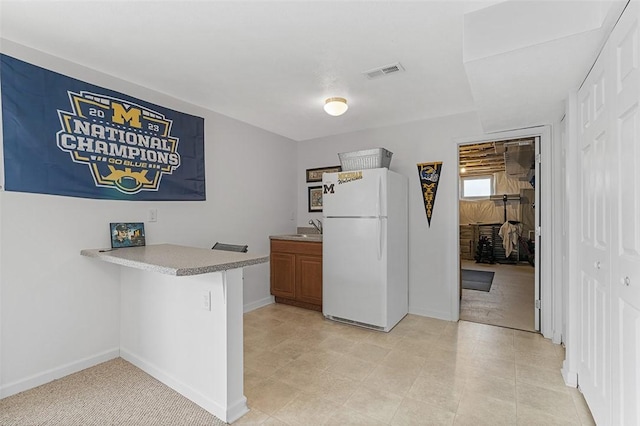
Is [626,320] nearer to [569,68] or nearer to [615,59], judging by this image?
[615,59]

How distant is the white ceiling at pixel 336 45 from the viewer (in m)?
1.61

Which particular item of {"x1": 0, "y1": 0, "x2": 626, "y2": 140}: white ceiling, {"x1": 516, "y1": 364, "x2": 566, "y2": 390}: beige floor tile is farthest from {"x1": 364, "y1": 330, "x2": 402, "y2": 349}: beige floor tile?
{"x1": 0, "y1": 0, "x2": 626, "y2": 140}: white ceiling

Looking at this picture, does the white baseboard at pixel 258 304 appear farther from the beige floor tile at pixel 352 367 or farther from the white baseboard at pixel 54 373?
the beige floor tile at pixel 352 367

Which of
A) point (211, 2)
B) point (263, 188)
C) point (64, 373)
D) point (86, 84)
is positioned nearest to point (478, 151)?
point (263, 188)

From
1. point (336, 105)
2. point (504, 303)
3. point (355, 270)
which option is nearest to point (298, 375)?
point (355, 270)

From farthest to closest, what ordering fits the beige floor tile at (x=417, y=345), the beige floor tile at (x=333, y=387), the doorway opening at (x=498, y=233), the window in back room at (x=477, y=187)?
the window in back room at (x=477, y=187) < the doorway opening at (x=498, y=233) < the beige floor tile at (x=417, y=345) < the beige floor tile at (x=333, y=387)

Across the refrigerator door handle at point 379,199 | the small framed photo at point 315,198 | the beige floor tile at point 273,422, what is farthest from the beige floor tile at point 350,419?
the small framed photo at point 315,198

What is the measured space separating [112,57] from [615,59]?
3039mm

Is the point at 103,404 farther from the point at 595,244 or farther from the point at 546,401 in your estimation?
the point at 595,244

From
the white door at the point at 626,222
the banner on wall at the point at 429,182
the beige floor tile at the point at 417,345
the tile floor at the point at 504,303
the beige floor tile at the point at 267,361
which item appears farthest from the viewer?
the banner on wall at the point at 429,182

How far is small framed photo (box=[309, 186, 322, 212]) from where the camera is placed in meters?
4.40

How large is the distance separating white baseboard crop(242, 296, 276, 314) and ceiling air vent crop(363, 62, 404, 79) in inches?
114

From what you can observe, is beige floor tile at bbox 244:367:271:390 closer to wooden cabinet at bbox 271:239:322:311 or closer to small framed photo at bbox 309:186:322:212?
wooden cabinet at bbox 271:239:322:311

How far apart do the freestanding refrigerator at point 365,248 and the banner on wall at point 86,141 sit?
1594 mm
